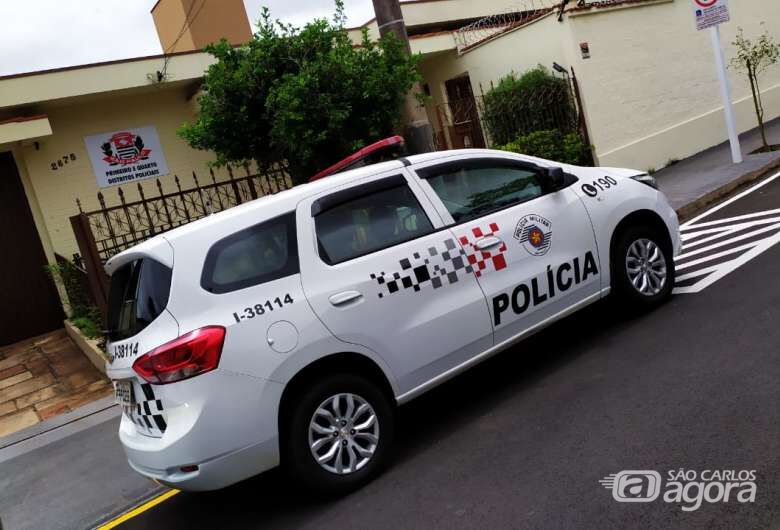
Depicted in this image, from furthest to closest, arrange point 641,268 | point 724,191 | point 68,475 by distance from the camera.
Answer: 1. point 724,191
2. point 68,475
3. point 641,268

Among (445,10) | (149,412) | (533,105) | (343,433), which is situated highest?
(445,10)

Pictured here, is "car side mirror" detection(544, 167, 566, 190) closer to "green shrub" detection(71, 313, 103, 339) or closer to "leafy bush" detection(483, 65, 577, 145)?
"green shrub" detection(71, 313, 103, 339)

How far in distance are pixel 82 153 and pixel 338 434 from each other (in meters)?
9.53

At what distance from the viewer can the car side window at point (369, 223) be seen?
14.0 ft

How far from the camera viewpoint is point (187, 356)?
3.66m

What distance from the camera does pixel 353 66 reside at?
8.34 meters

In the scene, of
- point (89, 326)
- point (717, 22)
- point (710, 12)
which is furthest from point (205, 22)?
point (717, 22)

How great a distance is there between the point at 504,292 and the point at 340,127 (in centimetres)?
406

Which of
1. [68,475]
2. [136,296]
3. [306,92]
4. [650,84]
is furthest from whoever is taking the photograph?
[650,84]

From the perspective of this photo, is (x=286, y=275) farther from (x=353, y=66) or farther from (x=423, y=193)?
(x=353, y=66)

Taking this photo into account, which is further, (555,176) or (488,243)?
(555,176)

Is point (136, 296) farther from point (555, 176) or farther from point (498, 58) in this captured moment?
point (498, 58)

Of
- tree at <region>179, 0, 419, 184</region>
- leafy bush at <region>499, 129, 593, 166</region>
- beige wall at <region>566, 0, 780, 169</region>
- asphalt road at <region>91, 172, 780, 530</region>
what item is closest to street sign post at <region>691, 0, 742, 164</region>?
beige wall at <region>566, 0, 780, 169</region>

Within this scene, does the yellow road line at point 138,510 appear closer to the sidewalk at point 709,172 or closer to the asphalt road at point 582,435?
the asphalt road at point 582,435
